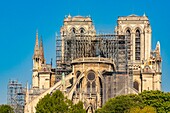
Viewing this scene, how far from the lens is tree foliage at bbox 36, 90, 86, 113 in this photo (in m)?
95.5

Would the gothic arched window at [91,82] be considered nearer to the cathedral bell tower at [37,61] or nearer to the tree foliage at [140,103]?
the cathedral bell tower at [37,61]

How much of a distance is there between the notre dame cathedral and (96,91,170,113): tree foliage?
58.6 feet

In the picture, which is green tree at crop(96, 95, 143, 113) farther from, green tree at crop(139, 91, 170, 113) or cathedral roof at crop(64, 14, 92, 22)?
cathedral roof at crop(64, 14, 92, 22)

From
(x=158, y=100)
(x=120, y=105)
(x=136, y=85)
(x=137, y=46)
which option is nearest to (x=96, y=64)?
(x=136, y=85)

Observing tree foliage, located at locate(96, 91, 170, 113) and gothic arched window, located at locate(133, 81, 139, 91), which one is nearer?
tree foliage, located at locate(96, 91, 170, 113)

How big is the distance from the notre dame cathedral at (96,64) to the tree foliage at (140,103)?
1785 cm

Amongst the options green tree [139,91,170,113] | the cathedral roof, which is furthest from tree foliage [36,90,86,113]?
the cathedral roof

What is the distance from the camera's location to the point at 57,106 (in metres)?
95.9

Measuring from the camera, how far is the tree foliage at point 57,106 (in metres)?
95.5

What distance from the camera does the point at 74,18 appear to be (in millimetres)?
148250

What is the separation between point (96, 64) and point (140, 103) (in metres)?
24.3

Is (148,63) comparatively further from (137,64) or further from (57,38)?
(57,38)

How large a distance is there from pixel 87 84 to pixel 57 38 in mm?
18195

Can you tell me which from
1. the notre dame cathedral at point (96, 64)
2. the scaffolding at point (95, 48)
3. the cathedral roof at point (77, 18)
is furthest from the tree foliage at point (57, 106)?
the cathedral roof at point (77, 18)
